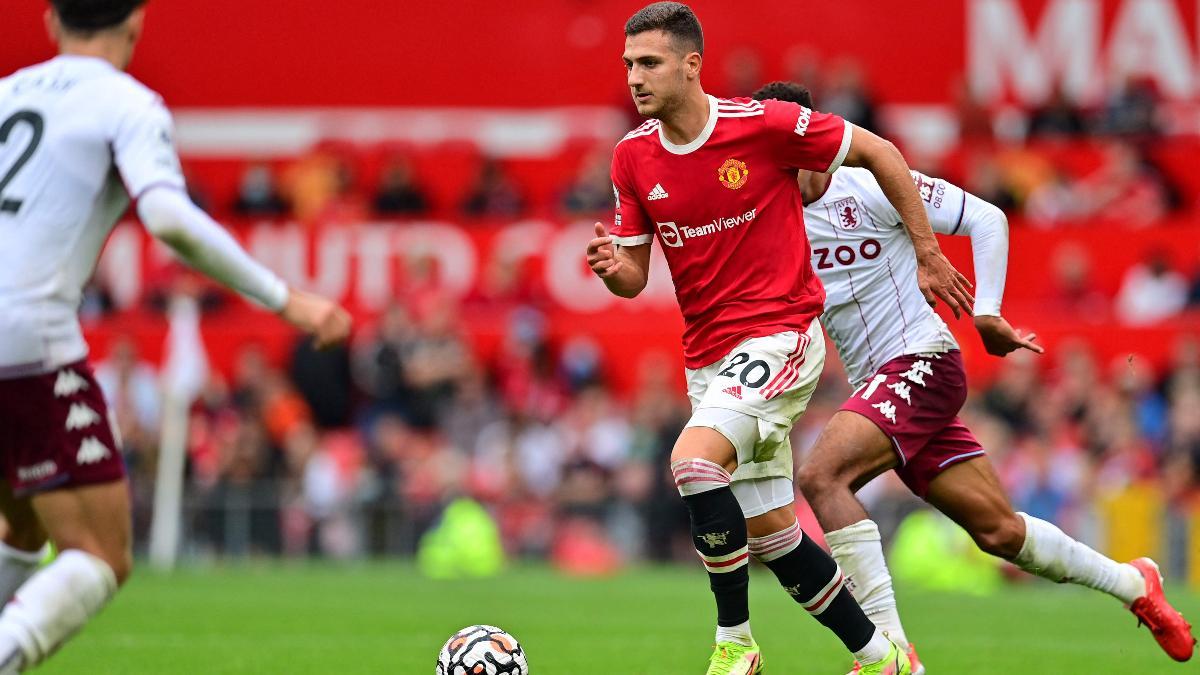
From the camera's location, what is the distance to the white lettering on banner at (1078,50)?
1004 inches

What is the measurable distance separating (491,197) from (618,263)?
1455 centimetres

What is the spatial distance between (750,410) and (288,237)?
14774 mm

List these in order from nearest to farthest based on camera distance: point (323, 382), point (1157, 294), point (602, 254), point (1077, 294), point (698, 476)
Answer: point (698, 476) < point (602, 254) < point (1157, 294) < point (1077, 294) < point (323, 382)

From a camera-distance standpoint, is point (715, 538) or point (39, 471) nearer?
point (39, 471)

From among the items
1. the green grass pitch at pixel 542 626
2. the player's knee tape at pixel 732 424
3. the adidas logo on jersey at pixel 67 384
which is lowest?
the green grass pitch at pixel 542 626

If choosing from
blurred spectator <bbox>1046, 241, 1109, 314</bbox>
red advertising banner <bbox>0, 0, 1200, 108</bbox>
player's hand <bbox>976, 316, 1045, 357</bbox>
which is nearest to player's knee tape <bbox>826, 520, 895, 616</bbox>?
player's hand <bbox>976, 316, 1045, 357</bbox>

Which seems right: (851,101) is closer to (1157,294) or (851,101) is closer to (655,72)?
(1157,294)

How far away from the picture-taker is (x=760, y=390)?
7559 mm

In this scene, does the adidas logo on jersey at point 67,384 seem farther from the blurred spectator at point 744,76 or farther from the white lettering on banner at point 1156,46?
the white lettering on banner at point 1156,46

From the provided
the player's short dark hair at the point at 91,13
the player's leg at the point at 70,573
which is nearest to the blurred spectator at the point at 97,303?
the player's short dark hair at the point at 91,13

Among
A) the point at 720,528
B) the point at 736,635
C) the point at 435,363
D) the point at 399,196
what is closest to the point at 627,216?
the point at 720,528

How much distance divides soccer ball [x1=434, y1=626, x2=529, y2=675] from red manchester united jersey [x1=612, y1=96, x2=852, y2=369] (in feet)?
4.85

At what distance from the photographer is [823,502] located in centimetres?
830

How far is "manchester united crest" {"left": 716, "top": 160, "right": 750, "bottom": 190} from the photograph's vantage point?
7.73m
